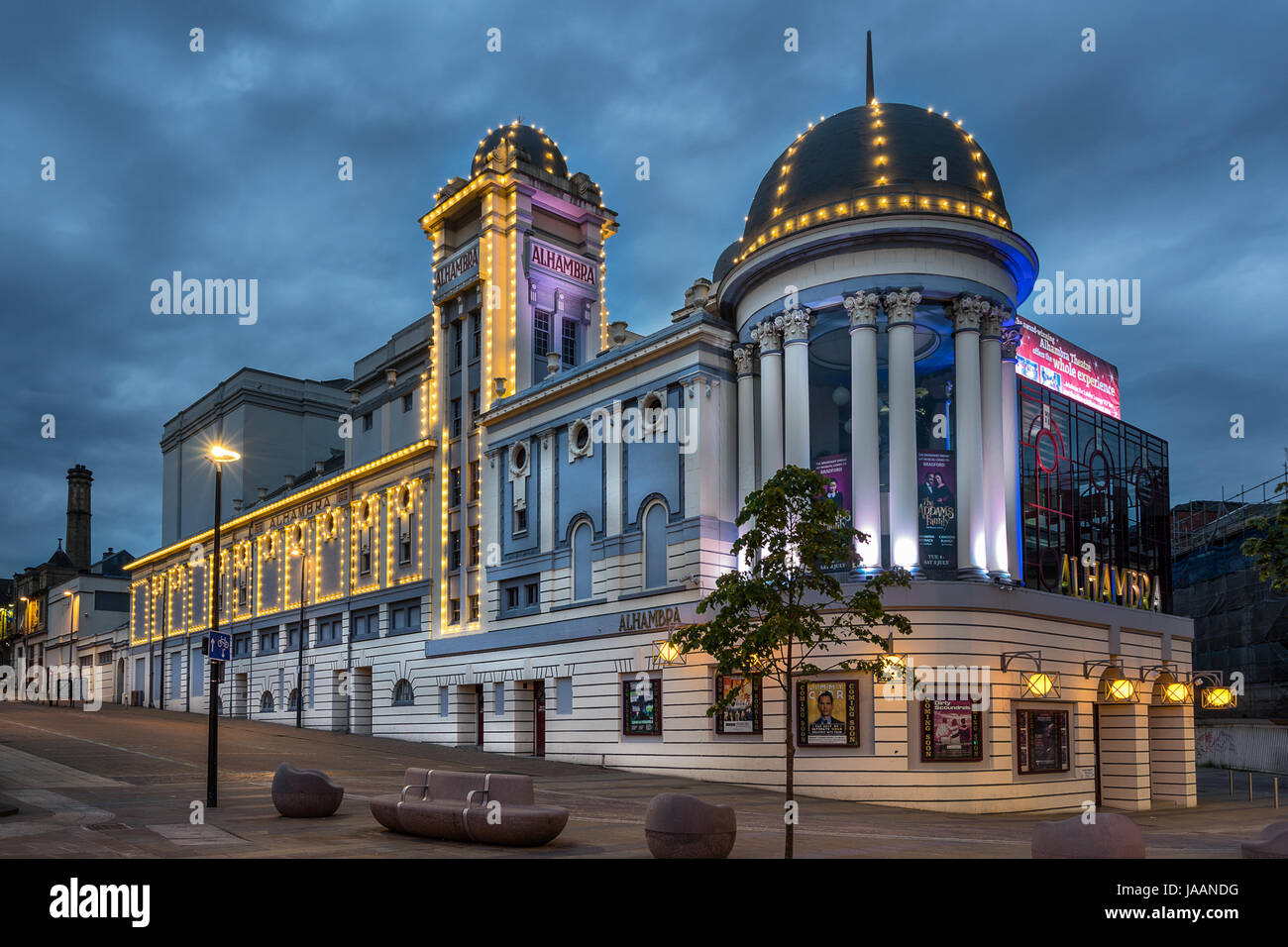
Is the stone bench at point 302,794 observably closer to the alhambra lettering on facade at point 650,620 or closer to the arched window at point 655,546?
the alhambra lettering on facade at point 650,620

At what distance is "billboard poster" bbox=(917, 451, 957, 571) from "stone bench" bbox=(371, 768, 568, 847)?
62.0ft

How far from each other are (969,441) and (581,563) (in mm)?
15397

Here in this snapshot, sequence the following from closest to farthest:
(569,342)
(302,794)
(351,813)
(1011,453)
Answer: (302,794) < (351,813) < (1011,453) < (569,342)

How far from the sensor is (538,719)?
1757 inches

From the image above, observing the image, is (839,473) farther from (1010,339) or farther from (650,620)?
(650,620)

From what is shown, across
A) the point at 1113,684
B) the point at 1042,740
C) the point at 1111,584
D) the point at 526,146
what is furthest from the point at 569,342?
the point at 1042,740

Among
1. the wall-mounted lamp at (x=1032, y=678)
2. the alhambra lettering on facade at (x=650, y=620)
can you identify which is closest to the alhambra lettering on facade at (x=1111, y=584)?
the wall-mounted lamp at (x=1032, y=678)

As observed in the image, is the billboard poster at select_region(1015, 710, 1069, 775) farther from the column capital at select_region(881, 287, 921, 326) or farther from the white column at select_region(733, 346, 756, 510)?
the column capital at select_region(881, 287, 921, 326)

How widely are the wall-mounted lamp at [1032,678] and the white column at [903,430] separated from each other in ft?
11.7

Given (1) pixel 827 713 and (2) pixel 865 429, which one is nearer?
(1) pixel 827 713

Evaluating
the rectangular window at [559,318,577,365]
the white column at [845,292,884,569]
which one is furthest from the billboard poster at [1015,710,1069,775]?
the rectangular window at [559,318,577,365]

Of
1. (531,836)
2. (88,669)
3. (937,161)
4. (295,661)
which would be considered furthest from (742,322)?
(88,669)

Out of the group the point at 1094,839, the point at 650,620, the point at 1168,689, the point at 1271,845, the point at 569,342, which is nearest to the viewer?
the point at 1094,839

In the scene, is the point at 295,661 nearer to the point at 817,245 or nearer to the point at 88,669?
the point at 817,245
